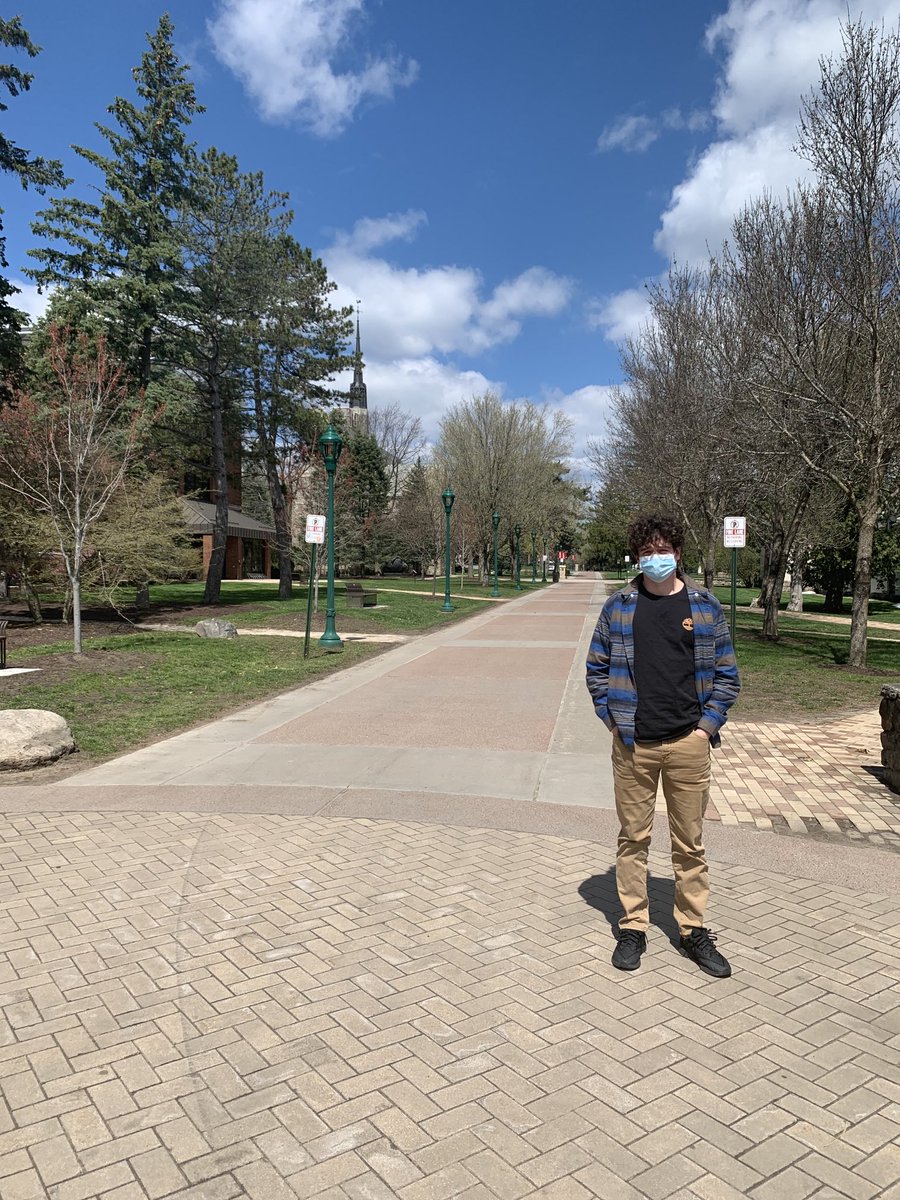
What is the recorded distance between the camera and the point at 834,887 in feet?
14.9

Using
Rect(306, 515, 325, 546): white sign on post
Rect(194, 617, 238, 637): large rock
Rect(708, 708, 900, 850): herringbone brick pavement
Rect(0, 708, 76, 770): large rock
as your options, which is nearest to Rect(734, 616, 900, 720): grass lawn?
Rect(708, 708, 900, 850): herringbone brick pavement

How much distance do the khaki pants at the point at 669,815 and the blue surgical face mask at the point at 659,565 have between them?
712 millimetres

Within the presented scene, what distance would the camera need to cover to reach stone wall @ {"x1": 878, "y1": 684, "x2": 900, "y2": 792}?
6449 mm

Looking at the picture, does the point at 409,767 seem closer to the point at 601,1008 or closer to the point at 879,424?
the point at 601,1008

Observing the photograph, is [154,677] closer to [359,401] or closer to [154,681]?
[154,681]

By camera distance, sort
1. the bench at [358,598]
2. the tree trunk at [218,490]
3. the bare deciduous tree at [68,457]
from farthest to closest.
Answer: the tree trunk at [218,490] → the bench at [358,598] → the bare deciduous tree at [68,457]

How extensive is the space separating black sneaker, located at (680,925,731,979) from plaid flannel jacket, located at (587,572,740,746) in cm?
86

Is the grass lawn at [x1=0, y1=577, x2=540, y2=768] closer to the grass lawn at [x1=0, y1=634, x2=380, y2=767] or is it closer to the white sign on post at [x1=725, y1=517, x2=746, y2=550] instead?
the grass lawn at [x1=0, y1=634, x2=380, y2=767]

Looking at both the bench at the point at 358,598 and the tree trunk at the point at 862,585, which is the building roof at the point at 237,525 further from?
the tree trunk at the point at 862,585

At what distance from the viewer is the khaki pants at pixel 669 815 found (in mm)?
3564

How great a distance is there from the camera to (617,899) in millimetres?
4324

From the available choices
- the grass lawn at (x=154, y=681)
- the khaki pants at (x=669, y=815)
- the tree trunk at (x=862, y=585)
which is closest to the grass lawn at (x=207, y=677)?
the grass lawn at (x=154, y=681)

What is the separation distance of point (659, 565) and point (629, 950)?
1.70m

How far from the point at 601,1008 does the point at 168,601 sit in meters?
27.0
